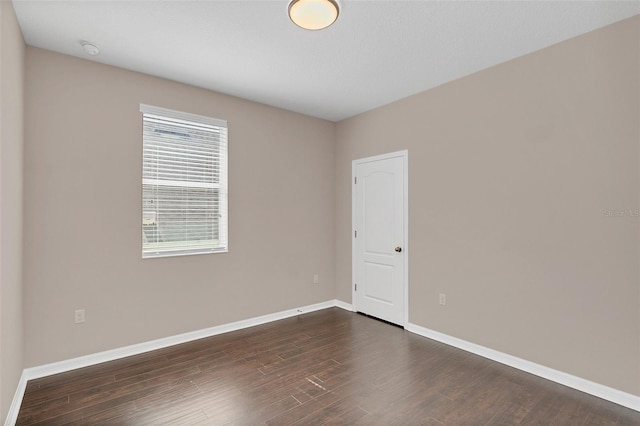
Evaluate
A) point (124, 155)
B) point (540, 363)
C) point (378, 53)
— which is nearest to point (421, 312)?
point (540, 363)

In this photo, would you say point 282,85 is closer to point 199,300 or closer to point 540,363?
point 199,300

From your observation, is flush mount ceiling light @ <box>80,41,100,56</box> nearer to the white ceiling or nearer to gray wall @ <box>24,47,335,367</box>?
the white ceiling

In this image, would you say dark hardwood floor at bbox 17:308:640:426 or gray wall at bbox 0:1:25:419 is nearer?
gray wall at bbox 0:1:25:419

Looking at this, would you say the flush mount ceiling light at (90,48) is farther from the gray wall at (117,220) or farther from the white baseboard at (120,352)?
the white baseboard at (120,352)

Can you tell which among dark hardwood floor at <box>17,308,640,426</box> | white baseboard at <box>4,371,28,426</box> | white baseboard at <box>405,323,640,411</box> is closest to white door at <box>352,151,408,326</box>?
white baseboard at <box>405,323,640,411</box>

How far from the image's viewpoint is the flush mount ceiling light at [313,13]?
2.07m

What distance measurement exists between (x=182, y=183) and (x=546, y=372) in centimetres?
379

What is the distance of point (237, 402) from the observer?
235 cm

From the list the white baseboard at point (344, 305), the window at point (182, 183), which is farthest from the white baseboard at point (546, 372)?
the window at point (182, 183)

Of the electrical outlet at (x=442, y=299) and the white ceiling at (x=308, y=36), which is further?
the electrical outlet at (x=442, y=299)

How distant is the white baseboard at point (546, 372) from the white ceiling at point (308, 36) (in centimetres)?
267

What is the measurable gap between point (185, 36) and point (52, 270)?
2228mm

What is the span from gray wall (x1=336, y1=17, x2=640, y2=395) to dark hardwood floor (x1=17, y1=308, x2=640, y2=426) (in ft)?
1.31

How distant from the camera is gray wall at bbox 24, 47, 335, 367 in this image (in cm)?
272
